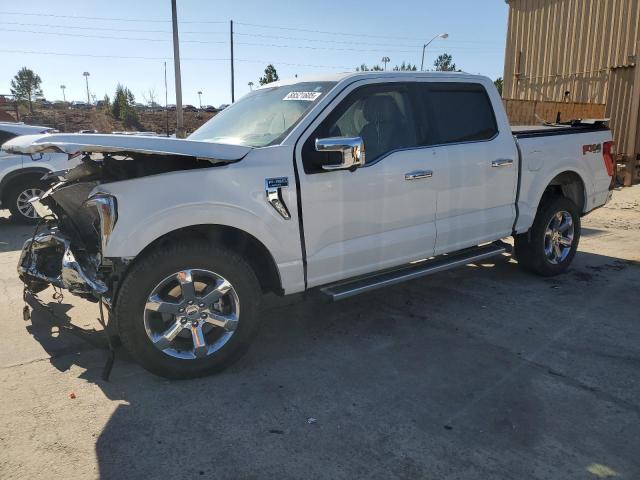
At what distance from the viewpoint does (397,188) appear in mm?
4215

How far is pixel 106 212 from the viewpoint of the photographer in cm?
322

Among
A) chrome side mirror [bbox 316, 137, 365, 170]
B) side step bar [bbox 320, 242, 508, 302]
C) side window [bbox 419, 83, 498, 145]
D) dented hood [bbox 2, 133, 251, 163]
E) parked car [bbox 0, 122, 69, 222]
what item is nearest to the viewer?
dented hood [bbox 2, 133, 251, 163]

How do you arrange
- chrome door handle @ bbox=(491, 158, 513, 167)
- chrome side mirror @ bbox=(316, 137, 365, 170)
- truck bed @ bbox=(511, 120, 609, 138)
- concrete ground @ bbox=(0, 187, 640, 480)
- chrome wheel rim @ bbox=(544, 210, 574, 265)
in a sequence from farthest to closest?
chrome wheel rim @ bbox=(544, 210, 574, 265) < truck bed @ bbox=(511, 120, 609, 138) < chrome door handle @ bbox=(491, 158, 513, 167) < chrome side mirror @ bbox=(316, 137, 365, 170) < concrete ground @ bbox=(0, 187, 640, 480)

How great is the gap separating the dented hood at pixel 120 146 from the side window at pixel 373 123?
622 millimetres

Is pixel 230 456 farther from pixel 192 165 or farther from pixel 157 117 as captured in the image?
pixel 157 117

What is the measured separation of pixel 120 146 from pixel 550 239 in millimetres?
4501

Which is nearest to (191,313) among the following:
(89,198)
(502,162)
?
(89,198)

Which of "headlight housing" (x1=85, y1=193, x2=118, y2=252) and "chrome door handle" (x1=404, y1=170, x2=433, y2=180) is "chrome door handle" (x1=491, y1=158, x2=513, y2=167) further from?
"headlight housing" (x1=85, y1=193, x2=118, y2=252)

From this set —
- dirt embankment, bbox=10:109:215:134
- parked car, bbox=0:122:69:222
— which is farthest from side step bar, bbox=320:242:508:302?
dirt embankment, bbox=10:109:215:134

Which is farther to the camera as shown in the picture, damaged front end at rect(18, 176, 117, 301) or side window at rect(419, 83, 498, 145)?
side window at rect(419, 83, 498, 145)

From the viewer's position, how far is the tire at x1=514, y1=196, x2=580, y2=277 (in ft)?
18.4

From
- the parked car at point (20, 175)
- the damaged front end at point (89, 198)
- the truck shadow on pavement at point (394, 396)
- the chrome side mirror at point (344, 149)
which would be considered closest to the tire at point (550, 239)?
the truck shadow on pavement at point (394, 396)

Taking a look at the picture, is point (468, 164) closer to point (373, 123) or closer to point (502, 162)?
point (502, 162)

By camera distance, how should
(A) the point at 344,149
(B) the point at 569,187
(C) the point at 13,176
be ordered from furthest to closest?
1. (C) the point at 13,176
2. (B) the point at 569,187
3. (A) the point at 344,149
